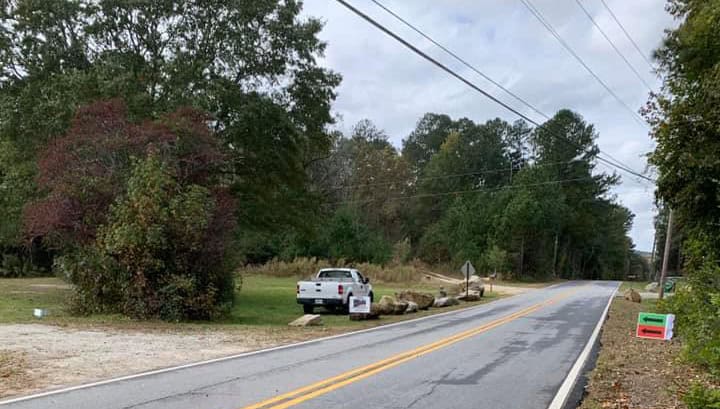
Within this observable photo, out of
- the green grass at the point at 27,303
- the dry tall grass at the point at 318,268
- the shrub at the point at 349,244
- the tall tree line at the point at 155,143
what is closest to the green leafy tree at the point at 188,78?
the tall tree line at the point at 155,143

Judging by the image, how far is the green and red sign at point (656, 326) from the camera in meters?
15.8

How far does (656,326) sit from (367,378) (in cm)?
1047

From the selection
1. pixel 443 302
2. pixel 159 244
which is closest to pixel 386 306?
pixel 443 302

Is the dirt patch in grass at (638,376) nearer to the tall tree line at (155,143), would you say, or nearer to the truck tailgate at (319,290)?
the truck tailgate at (319,290)

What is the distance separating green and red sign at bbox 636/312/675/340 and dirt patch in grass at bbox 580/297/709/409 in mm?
416

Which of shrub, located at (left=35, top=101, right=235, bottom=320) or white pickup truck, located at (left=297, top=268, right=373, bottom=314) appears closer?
shrub, located at (left=35, top=101, right=235, bottom=320)

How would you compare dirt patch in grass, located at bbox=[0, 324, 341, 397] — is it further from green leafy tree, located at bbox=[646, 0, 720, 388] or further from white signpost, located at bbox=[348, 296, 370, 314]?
green leafy tree, located at bbox=[646, 0, 720, 388]

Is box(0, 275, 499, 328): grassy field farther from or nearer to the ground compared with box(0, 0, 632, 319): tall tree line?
nearer to the ground

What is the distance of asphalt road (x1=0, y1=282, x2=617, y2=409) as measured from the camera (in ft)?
23.7

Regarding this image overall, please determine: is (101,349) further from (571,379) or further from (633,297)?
(633,297)

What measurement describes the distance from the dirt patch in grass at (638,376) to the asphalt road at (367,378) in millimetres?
618

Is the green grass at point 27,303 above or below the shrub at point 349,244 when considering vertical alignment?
below

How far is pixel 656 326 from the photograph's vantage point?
15.9m

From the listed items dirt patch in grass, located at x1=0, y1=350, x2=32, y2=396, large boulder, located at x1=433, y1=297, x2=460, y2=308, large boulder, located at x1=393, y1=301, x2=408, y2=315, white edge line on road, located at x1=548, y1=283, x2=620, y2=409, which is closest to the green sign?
white edge line on road, located at x1=548, y1=283, x2=620, y2=409
